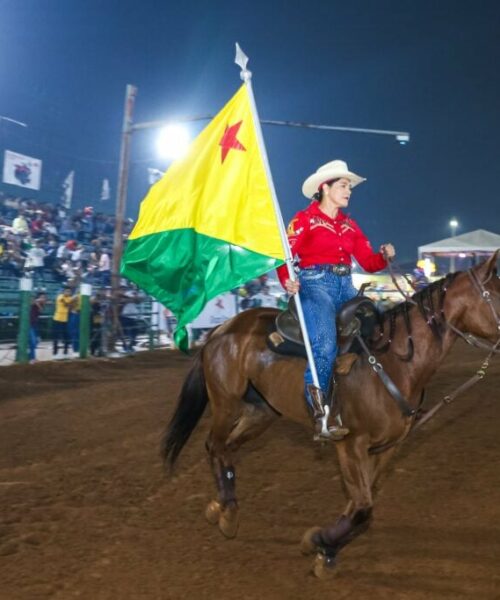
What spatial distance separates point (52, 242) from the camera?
21719mm

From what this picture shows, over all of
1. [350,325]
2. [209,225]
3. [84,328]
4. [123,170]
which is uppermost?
[123,170]

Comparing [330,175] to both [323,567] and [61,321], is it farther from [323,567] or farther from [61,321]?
[61,321]

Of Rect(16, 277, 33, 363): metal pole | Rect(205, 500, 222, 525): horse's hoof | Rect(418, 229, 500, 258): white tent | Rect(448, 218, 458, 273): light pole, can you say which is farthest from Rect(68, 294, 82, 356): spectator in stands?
Rect(418, 229, 500, 258): white tent

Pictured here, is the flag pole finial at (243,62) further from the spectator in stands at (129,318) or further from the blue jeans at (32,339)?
the spectator in stands at (129,318)

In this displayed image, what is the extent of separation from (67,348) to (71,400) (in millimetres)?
5839

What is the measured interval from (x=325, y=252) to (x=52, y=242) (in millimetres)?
18728

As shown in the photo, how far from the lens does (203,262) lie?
4.95 meters

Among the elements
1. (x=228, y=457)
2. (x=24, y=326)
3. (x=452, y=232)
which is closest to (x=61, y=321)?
(x=24, y=326)

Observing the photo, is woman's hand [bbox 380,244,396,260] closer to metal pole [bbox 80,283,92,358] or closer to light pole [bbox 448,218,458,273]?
light pole [bbox 448,218,458,273]

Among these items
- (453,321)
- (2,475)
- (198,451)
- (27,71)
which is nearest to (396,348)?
(453,321)

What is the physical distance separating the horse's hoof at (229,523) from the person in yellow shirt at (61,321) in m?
11.4

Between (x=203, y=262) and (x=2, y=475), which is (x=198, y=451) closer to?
(x=2, y=475)

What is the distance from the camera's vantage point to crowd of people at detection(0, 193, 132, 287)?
1864 cm

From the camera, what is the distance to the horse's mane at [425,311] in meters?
4.27
